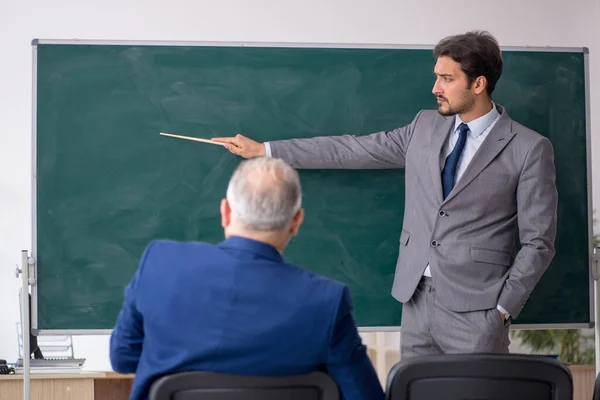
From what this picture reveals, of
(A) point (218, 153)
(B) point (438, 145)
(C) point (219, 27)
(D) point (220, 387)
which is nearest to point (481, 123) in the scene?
(B) point (438, 145)

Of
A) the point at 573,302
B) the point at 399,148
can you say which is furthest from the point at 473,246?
the point at 573,302

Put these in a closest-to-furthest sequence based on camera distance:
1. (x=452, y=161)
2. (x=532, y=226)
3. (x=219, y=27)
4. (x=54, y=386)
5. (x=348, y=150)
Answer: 1. (x=532, y=226)
2. (x=452, y=161)
3. (x=348, y=150)
4. (x=54, y=386)
5. (x=219, y=27)

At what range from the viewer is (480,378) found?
6.42 ft

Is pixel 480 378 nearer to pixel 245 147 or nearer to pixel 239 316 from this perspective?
pixel 239 316

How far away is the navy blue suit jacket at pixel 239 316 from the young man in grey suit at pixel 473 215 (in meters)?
1.38

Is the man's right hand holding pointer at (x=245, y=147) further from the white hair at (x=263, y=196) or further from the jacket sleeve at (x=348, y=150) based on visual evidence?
the white hair at (x=263, y=196)

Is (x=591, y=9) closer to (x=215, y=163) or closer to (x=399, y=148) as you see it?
(x=399, y=148)

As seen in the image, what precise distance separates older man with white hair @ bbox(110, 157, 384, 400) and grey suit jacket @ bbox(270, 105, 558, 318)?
4.41 feet

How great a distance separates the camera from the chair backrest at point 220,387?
70.1 inches

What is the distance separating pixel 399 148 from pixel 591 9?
362cm

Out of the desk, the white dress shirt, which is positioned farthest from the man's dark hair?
the desk

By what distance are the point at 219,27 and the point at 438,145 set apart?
3327 mm

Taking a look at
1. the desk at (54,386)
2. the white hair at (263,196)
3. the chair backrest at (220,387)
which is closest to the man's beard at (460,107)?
the white hair at (263,196)

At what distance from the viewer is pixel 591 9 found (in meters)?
6.50
